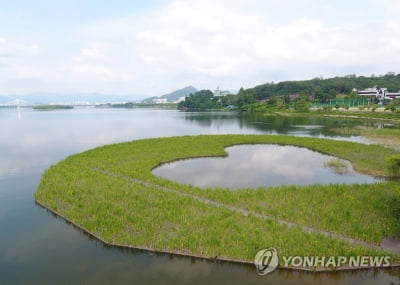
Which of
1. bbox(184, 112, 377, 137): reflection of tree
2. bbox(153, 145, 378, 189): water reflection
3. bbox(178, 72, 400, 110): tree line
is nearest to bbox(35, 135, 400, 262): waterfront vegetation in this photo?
bbox(153, 145, 378, 189): water reflection

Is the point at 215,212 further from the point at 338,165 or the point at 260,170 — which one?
the point at 338,165

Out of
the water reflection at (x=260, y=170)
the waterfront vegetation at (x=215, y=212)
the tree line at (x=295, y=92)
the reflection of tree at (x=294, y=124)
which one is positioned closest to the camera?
the waterfront vegetation at (x=215, y=212)

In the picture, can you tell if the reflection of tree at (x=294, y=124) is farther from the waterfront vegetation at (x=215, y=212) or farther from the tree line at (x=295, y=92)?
the tree line at (x=295, y=92)

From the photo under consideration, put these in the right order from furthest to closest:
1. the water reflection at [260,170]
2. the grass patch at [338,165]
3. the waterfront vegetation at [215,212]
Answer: the grass patch at [338,165] < the water reflection at [260,170] < the waterfront vegetation at [215,212]

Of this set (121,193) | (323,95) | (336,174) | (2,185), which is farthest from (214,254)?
(323,95)

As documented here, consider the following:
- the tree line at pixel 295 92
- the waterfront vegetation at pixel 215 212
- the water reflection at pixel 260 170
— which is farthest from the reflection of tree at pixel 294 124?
the tree line at pixel 295 92

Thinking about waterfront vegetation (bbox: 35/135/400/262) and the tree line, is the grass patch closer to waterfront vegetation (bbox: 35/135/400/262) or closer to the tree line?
waterfront vegetation (bbox: 35/135/400/262)
